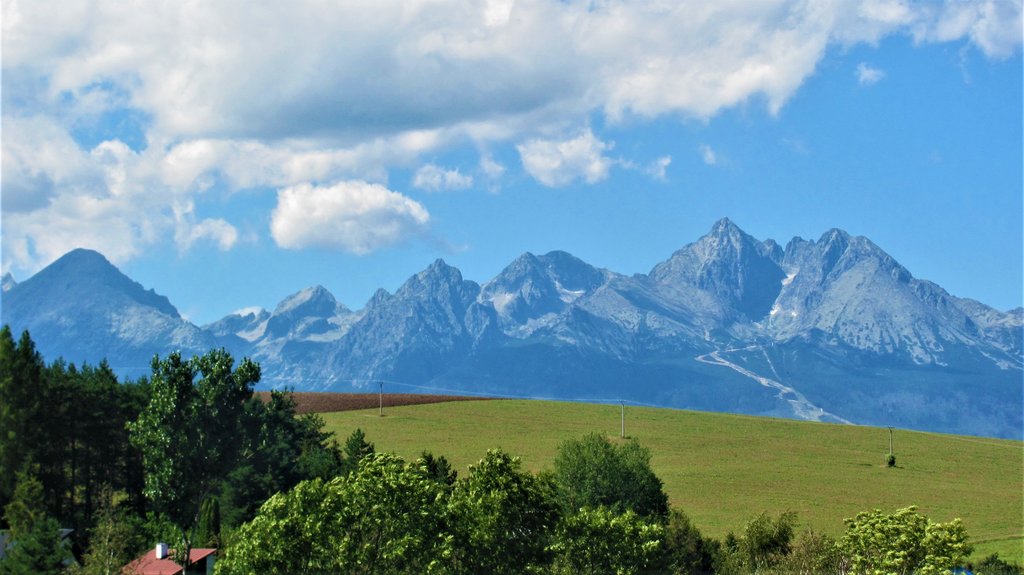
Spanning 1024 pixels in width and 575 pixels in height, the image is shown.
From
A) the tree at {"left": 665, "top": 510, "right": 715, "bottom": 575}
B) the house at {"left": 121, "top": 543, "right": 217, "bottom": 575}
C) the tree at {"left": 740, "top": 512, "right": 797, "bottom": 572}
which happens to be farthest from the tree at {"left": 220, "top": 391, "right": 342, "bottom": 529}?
the tree at {"left": 740, "top": 512, "right": 797, "bottom": 572}

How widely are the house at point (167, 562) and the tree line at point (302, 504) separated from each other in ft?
3.65

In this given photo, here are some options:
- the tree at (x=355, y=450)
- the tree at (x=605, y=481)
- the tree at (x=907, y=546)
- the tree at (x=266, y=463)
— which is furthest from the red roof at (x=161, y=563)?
the tree at (x=907, y=546)

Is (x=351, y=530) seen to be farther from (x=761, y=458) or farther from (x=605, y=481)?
(x=761, y=458)

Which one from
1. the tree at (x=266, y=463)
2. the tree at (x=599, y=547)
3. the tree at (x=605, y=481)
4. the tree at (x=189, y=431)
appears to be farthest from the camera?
the tree at (x=605, y=481)

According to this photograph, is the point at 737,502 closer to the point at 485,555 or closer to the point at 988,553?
the point at 988,553

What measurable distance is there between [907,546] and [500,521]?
29.5 meters

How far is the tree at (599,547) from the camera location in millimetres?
63281

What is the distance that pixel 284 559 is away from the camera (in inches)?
2146

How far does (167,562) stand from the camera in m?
78.6

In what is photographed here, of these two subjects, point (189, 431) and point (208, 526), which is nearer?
point (189, 431)

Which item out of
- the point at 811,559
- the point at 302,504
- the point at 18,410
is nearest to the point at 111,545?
the point at 302,504

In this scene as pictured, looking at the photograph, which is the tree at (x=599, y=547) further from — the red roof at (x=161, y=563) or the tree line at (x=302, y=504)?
the red roof at (x=161, y=563)

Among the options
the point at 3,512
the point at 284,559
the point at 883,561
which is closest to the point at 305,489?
the point at 284,559

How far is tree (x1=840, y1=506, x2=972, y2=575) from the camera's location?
67.2 m
